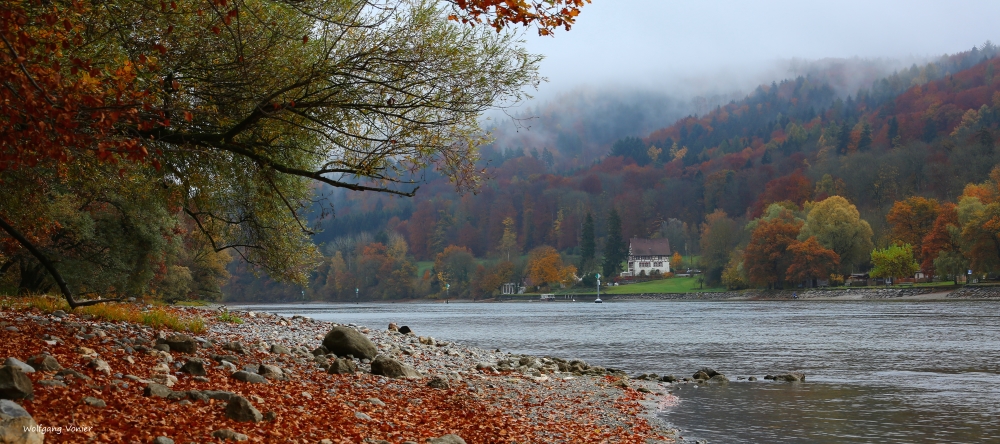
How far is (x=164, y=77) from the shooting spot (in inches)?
503

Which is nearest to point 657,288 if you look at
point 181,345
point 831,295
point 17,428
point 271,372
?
point 831,295

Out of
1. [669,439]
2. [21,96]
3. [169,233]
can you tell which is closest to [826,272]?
[169,233]

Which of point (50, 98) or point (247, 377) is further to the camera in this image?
point (247, 377)

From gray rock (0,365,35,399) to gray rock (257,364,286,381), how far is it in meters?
5.83

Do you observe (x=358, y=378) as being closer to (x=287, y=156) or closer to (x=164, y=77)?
(x=287, y=156)

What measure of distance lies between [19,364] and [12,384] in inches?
32.7

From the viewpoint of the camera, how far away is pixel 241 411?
10.5m

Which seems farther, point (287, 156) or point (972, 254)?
point (972, 254)

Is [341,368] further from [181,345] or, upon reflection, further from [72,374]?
[72,374]

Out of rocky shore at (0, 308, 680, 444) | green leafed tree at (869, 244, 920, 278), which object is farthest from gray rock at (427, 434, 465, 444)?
green leafed tree at (869, 244, 920, 278)

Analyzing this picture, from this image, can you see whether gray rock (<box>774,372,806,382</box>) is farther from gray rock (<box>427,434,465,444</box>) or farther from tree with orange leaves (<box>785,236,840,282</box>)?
tree with orange leaves (<box>785,236,840,282</box>)

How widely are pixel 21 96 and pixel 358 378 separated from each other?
1004 cm

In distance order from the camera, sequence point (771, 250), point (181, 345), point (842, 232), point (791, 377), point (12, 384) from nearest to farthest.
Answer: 1. point (12, 384)
2. point (181, 345)
3. point (791, 377)
4. point (842, 232)
5. point (771, 250)

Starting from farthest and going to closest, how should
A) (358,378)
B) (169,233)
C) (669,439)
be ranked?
(169,233)
(358,378)
(669,439)
